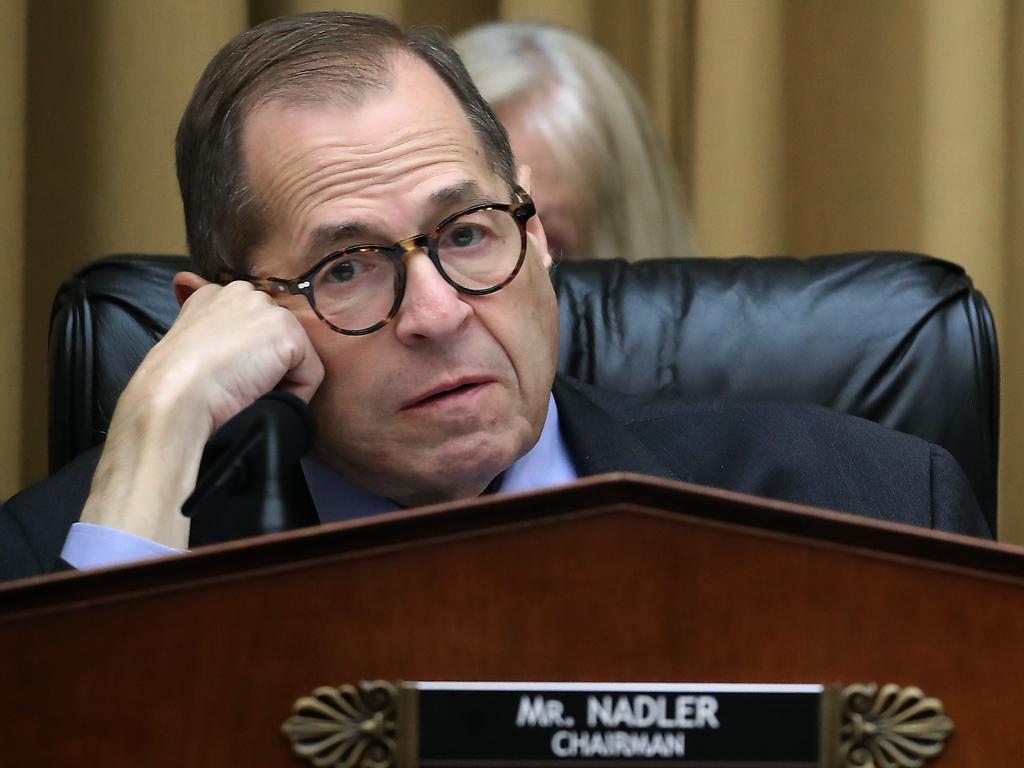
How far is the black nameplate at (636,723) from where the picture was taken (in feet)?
1.62

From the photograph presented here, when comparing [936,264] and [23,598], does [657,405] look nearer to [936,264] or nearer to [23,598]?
[936,264]

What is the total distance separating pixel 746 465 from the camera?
1.33 m

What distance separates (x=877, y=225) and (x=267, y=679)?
1.97m

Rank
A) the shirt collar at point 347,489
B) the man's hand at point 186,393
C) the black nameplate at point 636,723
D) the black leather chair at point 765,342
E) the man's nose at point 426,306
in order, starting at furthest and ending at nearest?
the black leather chair at point 765,342 < the shirt collar at point 347,489 < the man's nose at point 426,306 < the man's hand at point 186,393 < the black nameplate at point 636,723

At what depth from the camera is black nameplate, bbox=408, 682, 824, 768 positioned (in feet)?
1.62

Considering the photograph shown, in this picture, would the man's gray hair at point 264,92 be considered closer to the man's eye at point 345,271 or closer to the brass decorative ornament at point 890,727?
the man's eye at point 345,271

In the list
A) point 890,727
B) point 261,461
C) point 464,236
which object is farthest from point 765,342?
point 890,727

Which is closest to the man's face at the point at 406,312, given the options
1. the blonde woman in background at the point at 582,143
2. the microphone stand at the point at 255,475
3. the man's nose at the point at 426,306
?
the man's nose at the point at 426,306

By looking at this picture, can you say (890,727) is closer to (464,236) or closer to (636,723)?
(636,723)

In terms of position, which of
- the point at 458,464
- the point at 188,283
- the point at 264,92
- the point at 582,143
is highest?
the point at 582,143

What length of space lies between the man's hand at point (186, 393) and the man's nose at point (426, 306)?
0.10 meters

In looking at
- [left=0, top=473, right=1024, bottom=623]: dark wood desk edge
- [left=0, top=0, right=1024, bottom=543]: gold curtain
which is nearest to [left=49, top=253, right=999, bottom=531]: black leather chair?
[left=0, top=0, right=1024, bottom=543]: gold curtain

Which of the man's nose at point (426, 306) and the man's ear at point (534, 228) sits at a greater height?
the man's ear at point (534, 228)

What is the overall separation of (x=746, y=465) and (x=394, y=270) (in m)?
0.41
